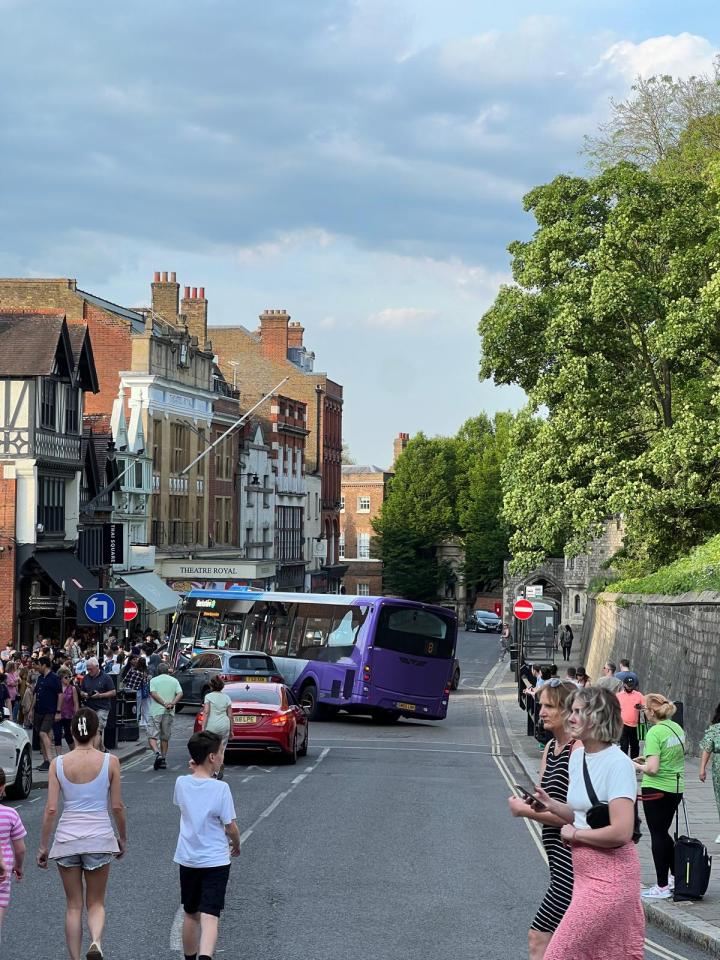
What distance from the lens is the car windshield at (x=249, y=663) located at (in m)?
32.8

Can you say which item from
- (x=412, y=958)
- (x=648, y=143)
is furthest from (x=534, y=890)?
(x=648, y=143)

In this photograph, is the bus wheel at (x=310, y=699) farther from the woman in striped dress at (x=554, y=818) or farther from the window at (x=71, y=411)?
the woman in striped dress at (x=554, y=818)

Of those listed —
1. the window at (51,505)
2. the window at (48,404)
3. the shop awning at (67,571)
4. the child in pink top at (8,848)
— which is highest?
the window at (48,404)

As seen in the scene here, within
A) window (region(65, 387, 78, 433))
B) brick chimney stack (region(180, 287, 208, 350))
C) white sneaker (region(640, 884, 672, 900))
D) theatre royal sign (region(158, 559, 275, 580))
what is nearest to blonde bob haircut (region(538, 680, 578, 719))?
white sneaker (region(640, 884, 672, 900))

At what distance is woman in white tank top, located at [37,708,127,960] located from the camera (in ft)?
30.9

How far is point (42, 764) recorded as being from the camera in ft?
78.2

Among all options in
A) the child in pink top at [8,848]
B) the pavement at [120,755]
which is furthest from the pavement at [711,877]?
the pavement at [120,755]

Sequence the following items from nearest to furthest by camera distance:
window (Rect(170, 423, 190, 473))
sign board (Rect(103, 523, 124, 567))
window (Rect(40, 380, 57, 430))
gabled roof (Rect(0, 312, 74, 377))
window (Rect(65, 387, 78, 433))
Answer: gabled roof (Rect(0, 312, 74, 377))
window (Rect(40, 380, 57, 430))
window (Rect(65, 387, 78, 433))
sign board (Rect(103, 523, 124, 567))
window (Rect(170, 423, 190, 473))

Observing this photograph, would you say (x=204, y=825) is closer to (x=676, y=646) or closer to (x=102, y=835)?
(x=102, y=835)

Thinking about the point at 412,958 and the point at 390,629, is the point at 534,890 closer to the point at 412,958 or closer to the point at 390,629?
the point at 412,958

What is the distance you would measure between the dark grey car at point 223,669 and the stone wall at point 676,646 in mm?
8645

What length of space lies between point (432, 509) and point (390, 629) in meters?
80.0

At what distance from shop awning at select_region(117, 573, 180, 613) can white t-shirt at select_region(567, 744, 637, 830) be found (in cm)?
4885

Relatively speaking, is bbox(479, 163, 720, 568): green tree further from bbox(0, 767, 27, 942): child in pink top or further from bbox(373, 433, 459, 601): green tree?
bbox(373, 433, 459, 601): green tree
